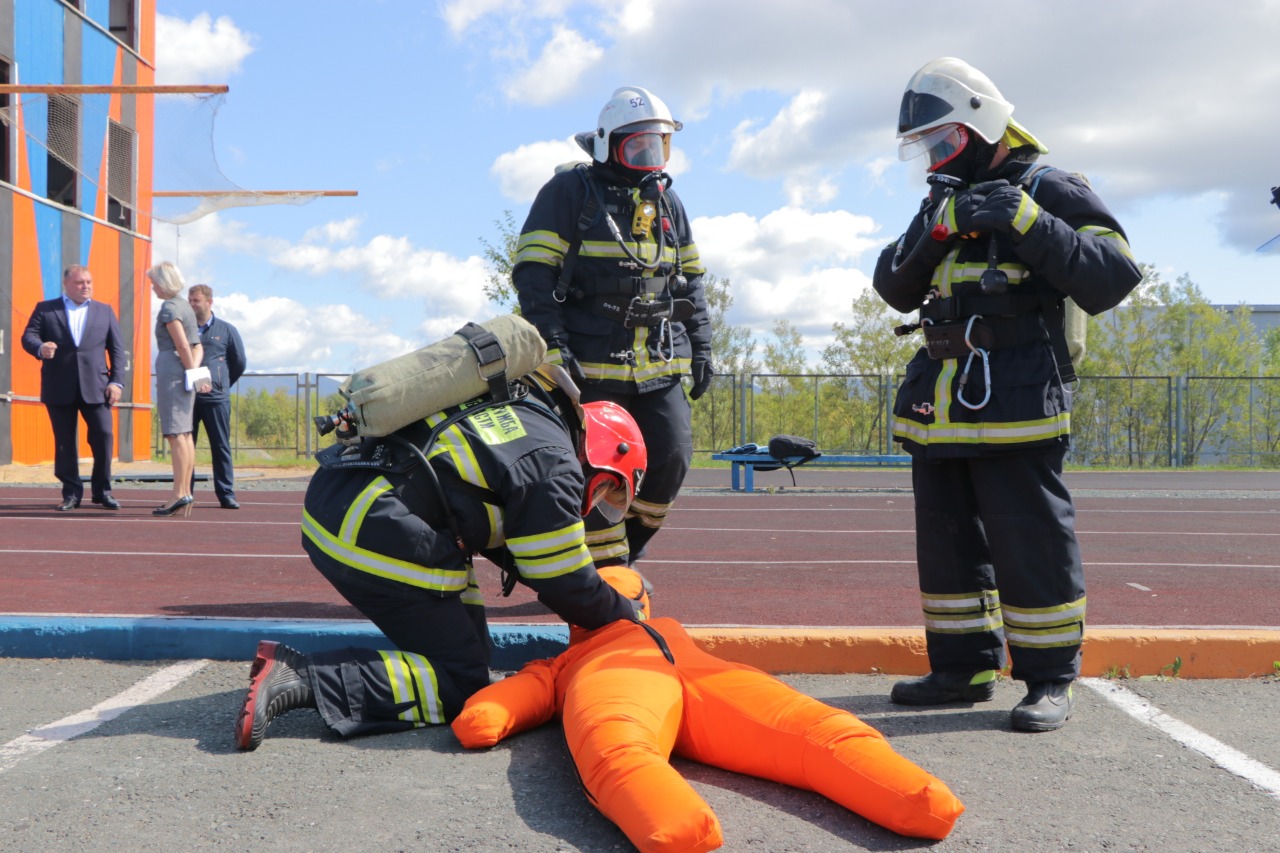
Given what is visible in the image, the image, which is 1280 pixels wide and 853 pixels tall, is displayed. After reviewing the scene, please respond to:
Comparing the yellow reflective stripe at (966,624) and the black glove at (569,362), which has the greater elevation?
the black glove at (569,362)

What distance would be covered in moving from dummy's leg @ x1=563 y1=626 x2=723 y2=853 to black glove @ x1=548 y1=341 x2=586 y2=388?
1707mm

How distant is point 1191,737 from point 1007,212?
169cm

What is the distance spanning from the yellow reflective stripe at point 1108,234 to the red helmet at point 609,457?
163cm

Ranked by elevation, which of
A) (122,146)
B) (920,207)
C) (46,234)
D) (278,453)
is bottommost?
(278,453)

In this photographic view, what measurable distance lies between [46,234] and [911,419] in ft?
56.8

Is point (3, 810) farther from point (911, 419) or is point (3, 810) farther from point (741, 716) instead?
point (911, 419)

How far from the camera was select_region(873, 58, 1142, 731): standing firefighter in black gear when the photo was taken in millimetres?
3590

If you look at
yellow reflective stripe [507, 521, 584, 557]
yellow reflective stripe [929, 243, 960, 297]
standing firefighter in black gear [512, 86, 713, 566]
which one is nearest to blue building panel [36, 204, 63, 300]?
standing firefighter in black gear [512, 86, 713, 566]

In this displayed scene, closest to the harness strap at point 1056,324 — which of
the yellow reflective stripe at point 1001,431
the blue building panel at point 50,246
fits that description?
the yellow reflective stripe at point 1001,431

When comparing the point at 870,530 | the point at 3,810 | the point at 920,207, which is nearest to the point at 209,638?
the point at 3,810

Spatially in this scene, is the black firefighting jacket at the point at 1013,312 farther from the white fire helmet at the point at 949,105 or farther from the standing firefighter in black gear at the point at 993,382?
the white fire helmet at the point at 949,105

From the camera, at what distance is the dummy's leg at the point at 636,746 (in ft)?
7.73

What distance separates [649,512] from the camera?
17.1 feet

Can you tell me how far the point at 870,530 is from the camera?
32.9 feet
